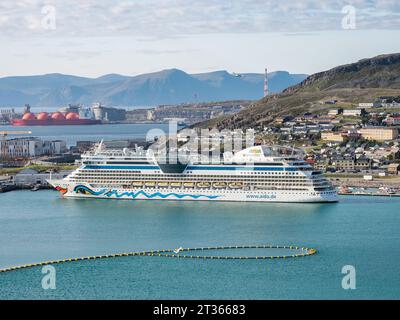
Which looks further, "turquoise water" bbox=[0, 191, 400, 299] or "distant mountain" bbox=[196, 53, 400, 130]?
"distant mountain" bbox=[196, 53, 400, 130]

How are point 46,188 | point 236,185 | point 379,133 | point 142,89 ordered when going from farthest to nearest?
point 142,89
point 379,133
point 46,188
point 236,185

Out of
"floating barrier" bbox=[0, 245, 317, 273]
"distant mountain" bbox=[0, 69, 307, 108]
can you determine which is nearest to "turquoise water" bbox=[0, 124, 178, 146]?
"floating barrier" bbox=[0, 245, 317, 273]

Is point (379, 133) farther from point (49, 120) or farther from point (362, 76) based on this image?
point (49, 120)

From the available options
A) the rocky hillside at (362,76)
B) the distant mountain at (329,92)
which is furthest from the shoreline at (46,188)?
the rocky hillside at (362,76)

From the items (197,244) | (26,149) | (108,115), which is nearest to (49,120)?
(108,115)

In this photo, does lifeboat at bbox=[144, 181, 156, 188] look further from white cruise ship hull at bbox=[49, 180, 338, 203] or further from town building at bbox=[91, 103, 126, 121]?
town building at bbox=[91, 103, 126, 121]

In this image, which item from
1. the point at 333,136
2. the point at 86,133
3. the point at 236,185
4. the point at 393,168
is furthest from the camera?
the point at 86,133
